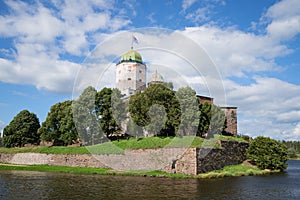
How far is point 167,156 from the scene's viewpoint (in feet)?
114

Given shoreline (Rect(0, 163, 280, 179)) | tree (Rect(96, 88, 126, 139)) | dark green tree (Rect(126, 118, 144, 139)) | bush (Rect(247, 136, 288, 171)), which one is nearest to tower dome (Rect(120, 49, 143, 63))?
tree (Rect(96, 88, 126, 139))

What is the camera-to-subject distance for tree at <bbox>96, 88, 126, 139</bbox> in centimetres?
4659

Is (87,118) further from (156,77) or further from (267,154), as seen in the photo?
(267,154)

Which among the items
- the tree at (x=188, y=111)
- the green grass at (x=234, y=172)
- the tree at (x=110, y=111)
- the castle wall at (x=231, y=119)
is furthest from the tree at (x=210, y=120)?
the castle wall at (x=231, y=119)

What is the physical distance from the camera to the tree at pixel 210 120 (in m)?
47.8

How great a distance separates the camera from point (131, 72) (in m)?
66.4

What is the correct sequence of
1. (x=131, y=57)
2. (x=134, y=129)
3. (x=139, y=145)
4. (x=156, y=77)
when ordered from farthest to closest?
1. (x=131, y=57)
2. (x=156, y=77)
3. (x=134, y=129)
4. (x=139, y=145)

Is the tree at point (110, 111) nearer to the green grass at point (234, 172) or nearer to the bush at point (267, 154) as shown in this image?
the green grass at point (234, 172)

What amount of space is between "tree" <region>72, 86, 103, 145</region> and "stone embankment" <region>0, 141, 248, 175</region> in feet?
13.9

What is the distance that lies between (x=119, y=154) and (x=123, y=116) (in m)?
9.79

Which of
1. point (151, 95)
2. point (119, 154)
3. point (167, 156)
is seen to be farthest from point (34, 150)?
point (167, 156)

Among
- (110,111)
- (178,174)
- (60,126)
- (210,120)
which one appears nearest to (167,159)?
(178,174)

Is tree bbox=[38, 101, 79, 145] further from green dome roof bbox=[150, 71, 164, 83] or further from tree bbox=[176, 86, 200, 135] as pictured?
green dome roof bbox=[150, 71, 164, 83]

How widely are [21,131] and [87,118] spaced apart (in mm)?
21284
